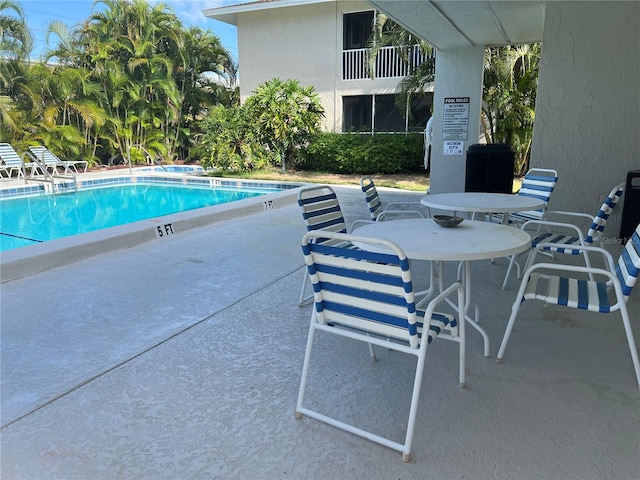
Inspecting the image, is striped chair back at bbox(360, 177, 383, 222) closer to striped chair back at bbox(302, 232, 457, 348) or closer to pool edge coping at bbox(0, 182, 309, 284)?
striped chair back at bbox(302, 232, 457, 348)

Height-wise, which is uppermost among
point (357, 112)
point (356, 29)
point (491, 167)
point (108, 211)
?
point (356, 29)

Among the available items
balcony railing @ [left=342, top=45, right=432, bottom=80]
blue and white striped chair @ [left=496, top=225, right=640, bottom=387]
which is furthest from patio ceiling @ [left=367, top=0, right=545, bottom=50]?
balcony railing @ [left=342, top=45, right=432, bottom=80]

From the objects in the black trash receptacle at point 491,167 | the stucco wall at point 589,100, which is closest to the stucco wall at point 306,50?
the black trash receptacle at point 491,167

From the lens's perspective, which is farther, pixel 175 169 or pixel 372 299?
pixel 175 169

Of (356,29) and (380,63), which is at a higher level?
(356,29)

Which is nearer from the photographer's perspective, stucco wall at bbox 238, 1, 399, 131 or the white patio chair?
the white patio chair

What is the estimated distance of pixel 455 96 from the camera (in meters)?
7.25

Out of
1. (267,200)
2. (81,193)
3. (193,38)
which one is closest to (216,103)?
(193,38)

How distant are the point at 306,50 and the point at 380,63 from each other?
7.31 ft

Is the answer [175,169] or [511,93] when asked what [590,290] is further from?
[175,169]

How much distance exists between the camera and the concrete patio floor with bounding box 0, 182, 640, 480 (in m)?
1.71

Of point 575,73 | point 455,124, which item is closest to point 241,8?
point 455,124

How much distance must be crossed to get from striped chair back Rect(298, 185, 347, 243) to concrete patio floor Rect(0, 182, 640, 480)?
625 mm

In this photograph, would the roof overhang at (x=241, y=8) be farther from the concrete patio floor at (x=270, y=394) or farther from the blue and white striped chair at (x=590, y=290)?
the blue and white striped chair at (x=590, y=290)
